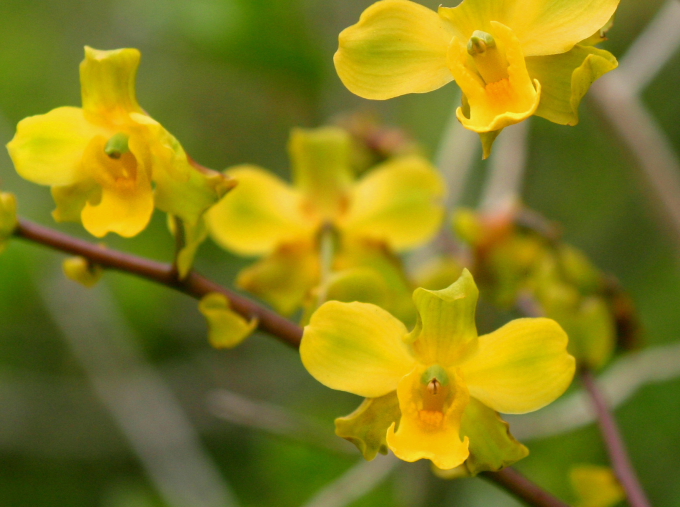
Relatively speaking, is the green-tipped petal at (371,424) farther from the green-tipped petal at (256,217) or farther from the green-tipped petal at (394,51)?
the green-tipped petal at (256,217)

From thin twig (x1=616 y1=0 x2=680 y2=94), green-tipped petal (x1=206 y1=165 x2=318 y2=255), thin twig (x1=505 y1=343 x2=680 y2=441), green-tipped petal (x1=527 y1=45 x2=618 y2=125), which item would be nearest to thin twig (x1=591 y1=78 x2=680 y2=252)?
thin twig (x1=616 y1=0 x2=680 y2=94)

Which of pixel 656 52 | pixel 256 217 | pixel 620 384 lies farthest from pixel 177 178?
pixel 656 52

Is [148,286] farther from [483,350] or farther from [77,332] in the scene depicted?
[483,350]

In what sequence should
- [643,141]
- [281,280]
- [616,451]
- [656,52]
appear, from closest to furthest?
[616,451], [281,280], [643,141], [656,52]

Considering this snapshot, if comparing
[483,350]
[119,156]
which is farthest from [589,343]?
[119,156]

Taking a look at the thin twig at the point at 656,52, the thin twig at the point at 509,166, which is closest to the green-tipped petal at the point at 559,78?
the thin twig at the point at 509,166

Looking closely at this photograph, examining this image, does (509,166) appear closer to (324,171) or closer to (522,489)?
(324,171)
